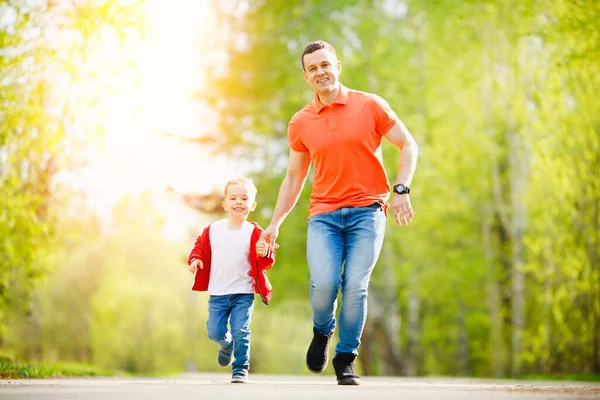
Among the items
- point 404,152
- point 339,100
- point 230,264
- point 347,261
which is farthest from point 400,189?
point 230,264

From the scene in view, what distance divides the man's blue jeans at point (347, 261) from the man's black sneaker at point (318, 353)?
12 centimetres

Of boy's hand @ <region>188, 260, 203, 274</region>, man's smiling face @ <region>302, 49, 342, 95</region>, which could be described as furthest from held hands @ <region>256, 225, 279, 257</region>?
man's smiling face @ <region>302, 49, 342, 95</region>

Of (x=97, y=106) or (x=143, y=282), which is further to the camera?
(x=143, y=282)

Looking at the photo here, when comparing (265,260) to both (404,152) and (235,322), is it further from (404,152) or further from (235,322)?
(404,152)

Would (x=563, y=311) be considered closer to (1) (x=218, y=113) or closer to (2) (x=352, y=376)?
(1) (x=218, y=113)

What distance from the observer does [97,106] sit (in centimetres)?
1040

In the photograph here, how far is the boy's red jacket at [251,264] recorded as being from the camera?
609 centimetres

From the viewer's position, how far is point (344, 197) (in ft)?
18.2

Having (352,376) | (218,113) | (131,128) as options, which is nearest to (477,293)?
(218,113)

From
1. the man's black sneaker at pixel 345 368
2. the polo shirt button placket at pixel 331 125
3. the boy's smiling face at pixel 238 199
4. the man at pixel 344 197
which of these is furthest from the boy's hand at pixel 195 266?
the polo shirt button placket at pixel 331 125

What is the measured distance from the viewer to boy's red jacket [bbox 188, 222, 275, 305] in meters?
6.09

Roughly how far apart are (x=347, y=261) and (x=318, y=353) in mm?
630

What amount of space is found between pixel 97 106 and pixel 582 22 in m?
5.86

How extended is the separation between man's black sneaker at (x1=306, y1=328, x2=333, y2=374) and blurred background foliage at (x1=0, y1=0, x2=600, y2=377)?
538cm
